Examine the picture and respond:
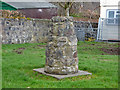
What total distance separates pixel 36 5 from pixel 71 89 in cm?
1501

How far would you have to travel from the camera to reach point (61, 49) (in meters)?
6.11

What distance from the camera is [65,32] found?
621 cm

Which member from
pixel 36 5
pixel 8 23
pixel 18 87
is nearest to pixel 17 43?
pixel 8 23

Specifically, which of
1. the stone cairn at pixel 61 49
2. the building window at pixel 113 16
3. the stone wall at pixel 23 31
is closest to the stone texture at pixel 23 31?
the stone wall at pixel 23 31

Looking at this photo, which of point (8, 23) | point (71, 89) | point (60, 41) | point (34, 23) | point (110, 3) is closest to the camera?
point (71, 89)

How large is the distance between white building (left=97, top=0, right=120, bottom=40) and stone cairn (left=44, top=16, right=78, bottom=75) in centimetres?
1260

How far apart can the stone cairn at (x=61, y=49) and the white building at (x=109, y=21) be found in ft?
41.3

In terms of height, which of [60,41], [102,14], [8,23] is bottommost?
[60,41]

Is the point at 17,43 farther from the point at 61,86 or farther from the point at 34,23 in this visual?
the point at 61,86

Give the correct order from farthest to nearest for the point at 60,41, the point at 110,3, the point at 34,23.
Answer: the point at 110,3
the point at 34,23
the point at 60,41

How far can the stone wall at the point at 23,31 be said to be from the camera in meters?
13.5

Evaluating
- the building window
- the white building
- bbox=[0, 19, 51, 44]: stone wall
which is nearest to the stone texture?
bbox=[0, 19, 51, 44]: stone wall

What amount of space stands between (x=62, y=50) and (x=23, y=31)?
891 centimetres

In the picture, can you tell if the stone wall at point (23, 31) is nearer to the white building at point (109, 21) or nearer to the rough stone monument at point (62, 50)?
the white building at point (109, 21)
